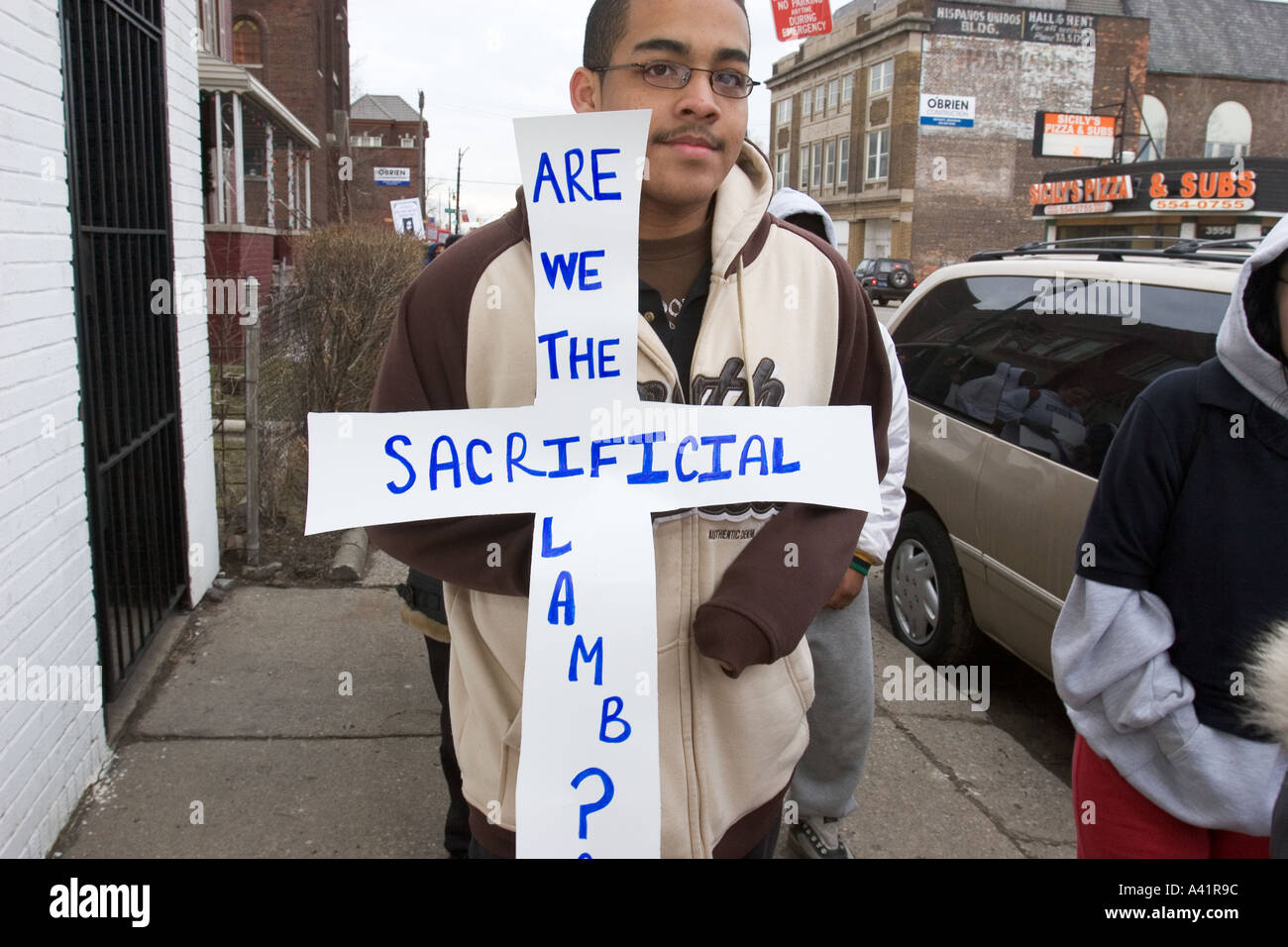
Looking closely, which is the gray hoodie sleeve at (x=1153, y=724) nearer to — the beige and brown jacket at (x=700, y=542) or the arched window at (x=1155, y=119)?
the beige and brown jacket at (x=700, y=542)

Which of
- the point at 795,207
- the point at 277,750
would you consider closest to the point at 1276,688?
the point at 795,207

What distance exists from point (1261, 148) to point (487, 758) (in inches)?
2276

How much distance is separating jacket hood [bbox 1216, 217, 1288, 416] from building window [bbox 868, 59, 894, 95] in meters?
47.7

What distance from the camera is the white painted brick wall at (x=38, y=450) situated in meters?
2.83

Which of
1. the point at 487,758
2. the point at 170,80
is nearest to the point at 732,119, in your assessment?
the point at 487,758

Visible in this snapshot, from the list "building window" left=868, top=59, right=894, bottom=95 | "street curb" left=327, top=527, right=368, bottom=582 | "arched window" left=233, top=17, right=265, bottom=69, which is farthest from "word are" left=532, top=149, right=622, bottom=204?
"building window" left=868, top=59, right=894, bottom=95

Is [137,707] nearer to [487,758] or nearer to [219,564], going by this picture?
[219,564]

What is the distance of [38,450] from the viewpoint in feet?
10.1

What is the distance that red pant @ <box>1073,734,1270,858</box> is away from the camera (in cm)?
196

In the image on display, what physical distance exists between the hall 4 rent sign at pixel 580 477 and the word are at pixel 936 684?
3.31 metres

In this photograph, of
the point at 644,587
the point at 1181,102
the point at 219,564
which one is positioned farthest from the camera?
the point at 1181,102

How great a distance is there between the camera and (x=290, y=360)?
285 inches

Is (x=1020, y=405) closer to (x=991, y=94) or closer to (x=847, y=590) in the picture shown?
(x=847, y=590)
